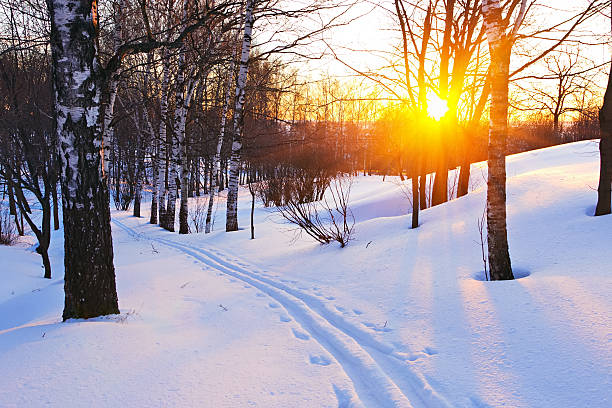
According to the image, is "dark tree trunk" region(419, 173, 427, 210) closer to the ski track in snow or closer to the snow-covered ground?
the snow-covered ground

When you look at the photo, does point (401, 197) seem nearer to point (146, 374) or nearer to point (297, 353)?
point (297, 353)

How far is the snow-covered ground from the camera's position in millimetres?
2510

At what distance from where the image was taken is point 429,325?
12.0 ft

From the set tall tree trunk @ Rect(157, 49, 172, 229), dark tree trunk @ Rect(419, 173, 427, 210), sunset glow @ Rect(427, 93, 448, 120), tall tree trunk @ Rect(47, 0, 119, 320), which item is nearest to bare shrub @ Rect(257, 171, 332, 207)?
tall tree trunk @ Rect(157, 49, 172, 229)

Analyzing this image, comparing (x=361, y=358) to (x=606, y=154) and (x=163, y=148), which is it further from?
(x=163, y=148)

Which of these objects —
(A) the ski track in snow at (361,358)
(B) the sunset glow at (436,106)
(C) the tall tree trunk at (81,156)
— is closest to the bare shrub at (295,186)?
(B) the sunset glow at (436,106)

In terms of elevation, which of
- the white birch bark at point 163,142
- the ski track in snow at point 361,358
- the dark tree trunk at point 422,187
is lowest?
the ski track in snow at point 361,358

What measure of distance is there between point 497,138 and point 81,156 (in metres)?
4.86

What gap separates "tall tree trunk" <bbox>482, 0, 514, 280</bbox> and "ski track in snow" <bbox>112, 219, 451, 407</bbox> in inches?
81.6

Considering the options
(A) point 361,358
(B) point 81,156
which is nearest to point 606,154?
(A) point 361,358

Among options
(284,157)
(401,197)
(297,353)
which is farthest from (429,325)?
(284,157)

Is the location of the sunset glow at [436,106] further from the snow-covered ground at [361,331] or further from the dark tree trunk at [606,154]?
the dark tree trunk at [606,154]

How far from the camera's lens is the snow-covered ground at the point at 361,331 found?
251 centimetres

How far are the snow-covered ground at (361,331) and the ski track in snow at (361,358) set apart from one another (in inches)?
0.7
